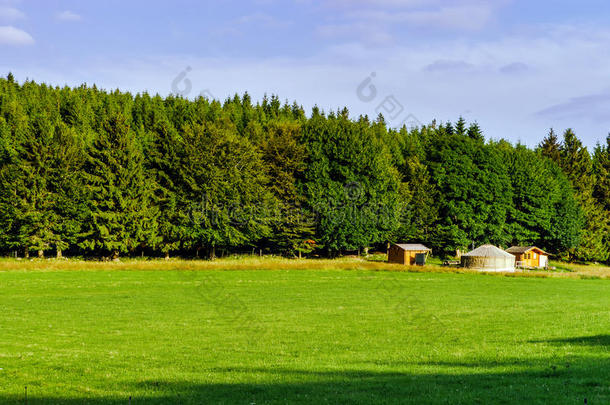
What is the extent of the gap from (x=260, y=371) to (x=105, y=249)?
66.5 m

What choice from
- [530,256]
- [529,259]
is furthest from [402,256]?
[530,256]

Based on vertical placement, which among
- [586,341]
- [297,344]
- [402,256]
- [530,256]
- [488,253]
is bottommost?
[297,344]

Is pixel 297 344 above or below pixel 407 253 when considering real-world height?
below

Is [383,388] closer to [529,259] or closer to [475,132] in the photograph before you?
[529,259]

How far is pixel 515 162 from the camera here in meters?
105

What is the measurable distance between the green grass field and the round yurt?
30.0 meters

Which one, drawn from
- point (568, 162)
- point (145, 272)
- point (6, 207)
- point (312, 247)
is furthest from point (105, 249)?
point (568, 162)

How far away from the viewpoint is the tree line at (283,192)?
74.3 meters

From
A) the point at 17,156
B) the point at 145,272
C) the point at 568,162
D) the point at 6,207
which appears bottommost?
the point at 145,272

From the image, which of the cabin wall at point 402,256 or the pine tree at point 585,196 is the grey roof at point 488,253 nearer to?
the cabin wall at point 402,256

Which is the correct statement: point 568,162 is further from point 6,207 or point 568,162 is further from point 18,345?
point 18,345

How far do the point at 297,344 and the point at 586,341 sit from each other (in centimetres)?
1082

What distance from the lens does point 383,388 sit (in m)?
14.3

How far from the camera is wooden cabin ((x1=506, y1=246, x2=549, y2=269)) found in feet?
302
